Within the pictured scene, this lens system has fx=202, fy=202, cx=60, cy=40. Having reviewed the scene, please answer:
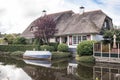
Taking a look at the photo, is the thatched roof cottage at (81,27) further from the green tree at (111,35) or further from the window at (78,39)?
the green tree at (111,35)

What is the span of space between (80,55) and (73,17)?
1251cm

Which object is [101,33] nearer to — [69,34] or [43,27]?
[69,34]

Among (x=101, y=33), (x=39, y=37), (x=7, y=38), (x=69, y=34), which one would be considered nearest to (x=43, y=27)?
(x=39, y=37)

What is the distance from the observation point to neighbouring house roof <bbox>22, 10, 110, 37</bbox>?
3175cm

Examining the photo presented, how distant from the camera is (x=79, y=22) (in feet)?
113

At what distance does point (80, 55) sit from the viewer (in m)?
27.2

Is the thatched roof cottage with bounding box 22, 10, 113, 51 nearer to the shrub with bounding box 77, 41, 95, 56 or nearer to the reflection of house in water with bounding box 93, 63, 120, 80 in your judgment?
the shrub with bounding box 77, 41, 95, 56

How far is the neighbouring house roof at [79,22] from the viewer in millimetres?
31750

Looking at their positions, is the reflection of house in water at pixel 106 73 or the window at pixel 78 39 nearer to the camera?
the reflection of house in water at pixel 106 73

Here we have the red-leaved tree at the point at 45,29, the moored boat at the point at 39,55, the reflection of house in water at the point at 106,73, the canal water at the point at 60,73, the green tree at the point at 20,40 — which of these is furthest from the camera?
the green tree at the point at 20,40

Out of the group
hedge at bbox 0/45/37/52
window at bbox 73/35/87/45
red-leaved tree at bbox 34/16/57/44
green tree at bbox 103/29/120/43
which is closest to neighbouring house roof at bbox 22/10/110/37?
window at bbox 73/35/87/45

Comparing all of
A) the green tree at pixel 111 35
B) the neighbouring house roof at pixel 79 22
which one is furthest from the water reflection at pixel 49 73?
the neighbouring house roof at pixel 79 22

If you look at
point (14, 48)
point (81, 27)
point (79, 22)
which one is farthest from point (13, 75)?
point (14, 48)

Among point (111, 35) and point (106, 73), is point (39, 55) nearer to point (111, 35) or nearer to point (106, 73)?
point (111, 35)
